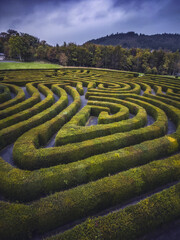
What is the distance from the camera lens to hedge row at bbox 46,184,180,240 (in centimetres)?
495

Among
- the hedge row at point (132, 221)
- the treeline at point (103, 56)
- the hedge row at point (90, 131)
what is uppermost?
the treeline at point (103, 56)

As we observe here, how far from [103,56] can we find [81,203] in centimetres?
7924

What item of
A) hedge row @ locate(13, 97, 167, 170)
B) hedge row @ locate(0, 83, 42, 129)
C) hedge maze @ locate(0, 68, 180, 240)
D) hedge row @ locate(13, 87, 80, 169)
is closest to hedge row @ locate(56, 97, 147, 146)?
hedge maze @ locate(0, 68, 180, 240)

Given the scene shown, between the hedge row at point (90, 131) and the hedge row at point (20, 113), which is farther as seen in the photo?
the hedge row at point (20, 113)

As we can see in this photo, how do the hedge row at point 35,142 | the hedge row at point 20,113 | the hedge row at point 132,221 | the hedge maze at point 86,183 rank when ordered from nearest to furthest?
the hedge row at point 132,221 < the hedge maze at point 86,183 < the hedge row at point 35,142 < the hedge row at point 20,113

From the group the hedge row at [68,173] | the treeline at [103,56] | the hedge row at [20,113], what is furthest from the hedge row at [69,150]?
the treeline at [103,56]

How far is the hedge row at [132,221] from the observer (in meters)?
4.95

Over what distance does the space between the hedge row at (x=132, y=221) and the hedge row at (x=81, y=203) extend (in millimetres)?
46

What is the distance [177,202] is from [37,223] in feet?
19.9

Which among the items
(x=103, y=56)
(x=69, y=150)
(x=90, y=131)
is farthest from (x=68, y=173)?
(x=103, y=56)

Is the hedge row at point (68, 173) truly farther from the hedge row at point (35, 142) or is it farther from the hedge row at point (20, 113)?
the hedge row at point (20, 113)

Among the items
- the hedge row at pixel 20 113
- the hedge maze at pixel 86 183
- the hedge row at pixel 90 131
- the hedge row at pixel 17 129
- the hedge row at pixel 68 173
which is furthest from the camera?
the hedge row at pixel 20 113

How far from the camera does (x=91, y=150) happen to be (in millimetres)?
9281

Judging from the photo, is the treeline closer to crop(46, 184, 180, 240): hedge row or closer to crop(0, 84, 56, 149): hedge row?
crop(0, 84, 56, 149): hedge row
